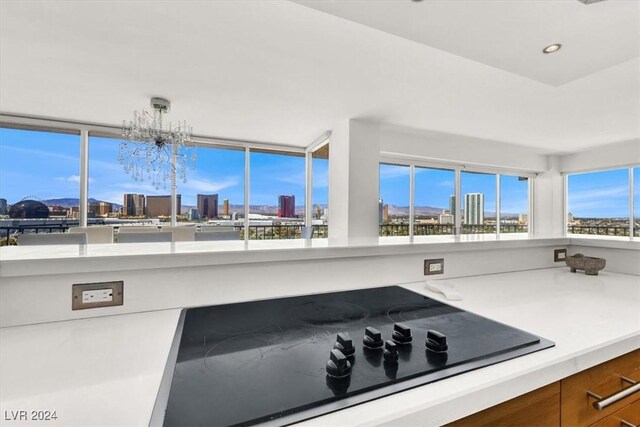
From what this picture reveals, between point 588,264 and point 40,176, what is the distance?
6.18 m

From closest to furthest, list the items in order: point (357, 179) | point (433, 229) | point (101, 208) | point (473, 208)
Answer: point (357, 179), point (101, 208), point (433, 229), point (473, 208)

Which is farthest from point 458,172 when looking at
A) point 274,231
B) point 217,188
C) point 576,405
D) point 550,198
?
point 576,405

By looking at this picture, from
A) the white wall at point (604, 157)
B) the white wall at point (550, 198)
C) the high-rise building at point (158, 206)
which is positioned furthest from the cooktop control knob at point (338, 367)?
the white wall at point (550, 198)

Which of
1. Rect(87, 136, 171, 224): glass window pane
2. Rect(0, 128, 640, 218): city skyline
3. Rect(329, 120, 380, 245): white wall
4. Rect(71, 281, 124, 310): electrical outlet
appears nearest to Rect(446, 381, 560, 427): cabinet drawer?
Rect(71, 281, 124, 310): electrical outlet

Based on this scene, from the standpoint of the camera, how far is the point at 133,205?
15.8 ft

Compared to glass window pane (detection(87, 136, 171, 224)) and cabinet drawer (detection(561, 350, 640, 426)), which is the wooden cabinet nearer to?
cabinet drawer (detection(561, 350, 640, 426))

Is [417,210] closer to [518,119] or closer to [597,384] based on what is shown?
[518,119]

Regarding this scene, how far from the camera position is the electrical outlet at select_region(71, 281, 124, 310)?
0.82 metres

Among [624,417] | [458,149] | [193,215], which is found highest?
[458,149]

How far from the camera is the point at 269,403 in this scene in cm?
45

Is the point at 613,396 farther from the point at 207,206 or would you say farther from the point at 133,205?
the point at 133,205

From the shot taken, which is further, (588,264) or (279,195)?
(279,195)

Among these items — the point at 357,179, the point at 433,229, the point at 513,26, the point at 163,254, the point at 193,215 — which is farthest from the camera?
the point at 433,229

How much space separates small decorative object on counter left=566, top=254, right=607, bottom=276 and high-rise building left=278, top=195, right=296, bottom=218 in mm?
4559
